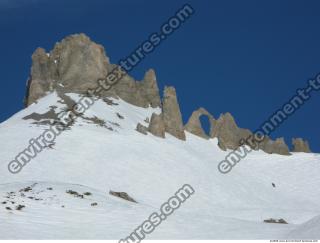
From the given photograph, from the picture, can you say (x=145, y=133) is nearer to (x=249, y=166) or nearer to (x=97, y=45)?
(x=249, y=166)

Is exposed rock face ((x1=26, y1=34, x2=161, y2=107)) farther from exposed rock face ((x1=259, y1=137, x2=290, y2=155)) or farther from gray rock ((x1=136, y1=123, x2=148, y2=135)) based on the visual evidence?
exposed rock face ((x1=259, y1=137, x2=290, y2=155))

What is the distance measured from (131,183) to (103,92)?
4816 cm

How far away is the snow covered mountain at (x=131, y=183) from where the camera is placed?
30859 mm

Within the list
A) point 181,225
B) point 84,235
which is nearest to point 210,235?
point 181,225

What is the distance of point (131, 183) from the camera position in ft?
204

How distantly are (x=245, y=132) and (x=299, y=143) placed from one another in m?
10.7

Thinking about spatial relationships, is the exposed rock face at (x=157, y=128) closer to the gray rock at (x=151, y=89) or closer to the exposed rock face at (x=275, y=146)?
the exposed rock face at (x=275, y=146)

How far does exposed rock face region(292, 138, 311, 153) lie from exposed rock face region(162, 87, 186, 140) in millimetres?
26507

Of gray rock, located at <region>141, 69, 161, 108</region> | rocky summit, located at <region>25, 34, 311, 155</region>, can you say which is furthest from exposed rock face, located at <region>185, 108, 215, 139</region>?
gray rock, located at <region>141, 69, 161, 108</region>

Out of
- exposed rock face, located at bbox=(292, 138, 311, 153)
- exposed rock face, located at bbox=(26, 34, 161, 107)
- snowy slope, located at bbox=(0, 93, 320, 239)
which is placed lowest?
snowy slope, located at bbox=(0, 93, 320, 239)

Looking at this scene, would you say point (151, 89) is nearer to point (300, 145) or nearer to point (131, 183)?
point (300, 145)

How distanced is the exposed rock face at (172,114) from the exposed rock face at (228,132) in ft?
29.1

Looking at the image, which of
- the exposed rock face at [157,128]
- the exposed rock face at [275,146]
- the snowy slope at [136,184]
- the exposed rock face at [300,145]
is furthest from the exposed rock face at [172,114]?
the exposed rock face at [300,145]

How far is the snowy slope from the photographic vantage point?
30703 mm
